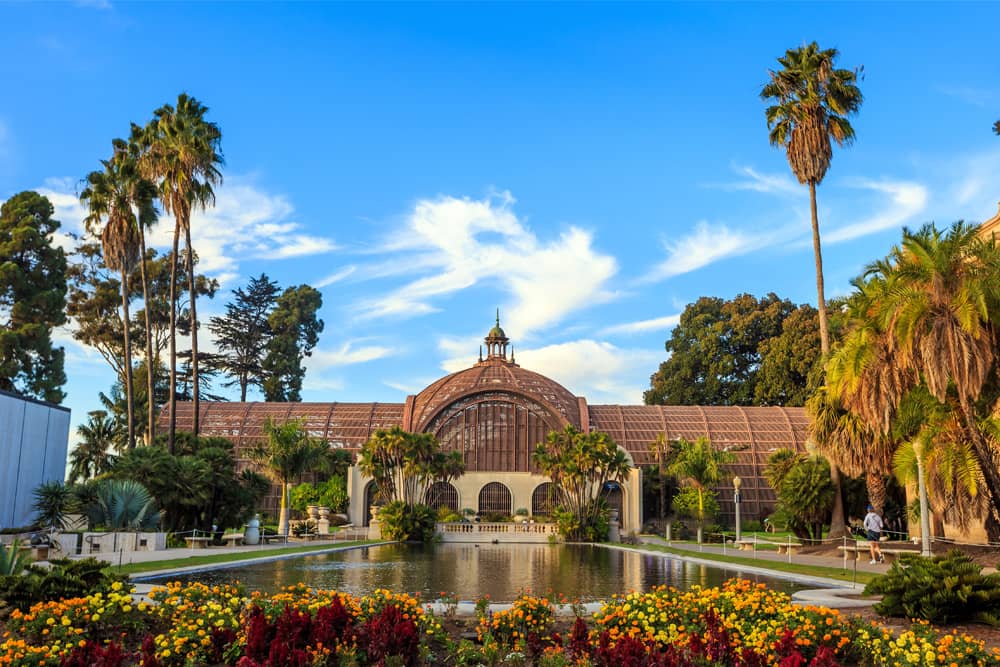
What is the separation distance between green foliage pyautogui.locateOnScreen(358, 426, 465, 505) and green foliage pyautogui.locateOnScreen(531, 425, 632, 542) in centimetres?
585

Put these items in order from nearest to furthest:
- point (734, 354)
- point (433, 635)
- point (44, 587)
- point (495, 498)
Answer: point (433, 635), point (44, 587), point (495, 498), point (734, 354)

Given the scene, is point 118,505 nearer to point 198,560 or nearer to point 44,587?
point 198,560

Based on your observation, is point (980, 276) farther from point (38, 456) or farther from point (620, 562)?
point (38, 456)

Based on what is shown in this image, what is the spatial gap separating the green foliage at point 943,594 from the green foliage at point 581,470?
107 feet

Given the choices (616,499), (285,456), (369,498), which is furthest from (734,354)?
(285,456)

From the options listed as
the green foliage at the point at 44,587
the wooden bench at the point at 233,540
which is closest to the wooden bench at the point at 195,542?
the wooden bench at the point at 233,540

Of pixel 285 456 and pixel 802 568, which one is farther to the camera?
pixel 285 456

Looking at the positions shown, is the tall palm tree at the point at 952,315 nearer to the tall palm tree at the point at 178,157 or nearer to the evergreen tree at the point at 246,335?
the tall palm tree at the point at 178,157

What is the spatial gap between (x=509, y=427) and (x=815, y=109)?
103 feet

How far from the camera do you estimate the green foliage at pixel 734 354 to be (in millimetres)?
78250

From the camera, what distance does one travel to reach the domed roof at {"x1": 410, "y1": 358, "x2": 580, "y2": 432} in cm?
6069

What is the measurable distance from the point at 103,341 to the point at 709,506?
49952 millimetres

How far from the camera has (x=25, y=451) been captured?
32281 mm

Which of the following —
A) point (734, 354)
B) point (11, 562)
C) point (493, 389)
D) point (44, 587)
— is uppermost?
point (734, 354)
